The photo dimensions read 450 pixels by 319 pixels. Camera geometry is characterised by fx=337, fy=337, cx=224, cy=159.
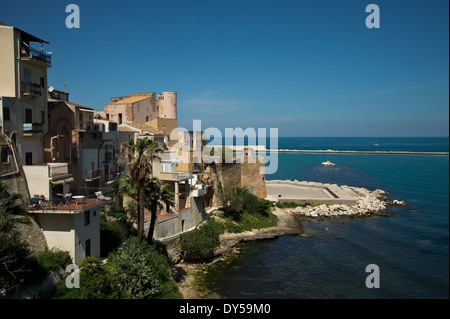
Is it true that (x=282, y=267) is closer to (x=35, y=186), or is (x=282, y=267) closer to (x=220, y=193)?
(x=220, y=193)

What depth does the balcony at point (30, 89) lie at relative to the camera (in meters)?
19.3

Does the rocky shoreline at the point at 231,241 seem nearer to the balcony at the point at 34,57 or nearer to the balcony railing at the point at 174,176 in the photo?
the balcony railing at the point at 174,176

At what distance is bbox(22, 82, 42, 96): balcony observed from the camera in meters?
19.3

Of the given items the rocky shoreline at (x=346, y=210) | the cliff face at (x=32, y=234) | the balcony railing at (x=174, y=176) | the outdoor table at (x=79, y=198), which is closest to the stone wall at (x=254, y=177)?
the rocky shoreline at (x=346, y=210)

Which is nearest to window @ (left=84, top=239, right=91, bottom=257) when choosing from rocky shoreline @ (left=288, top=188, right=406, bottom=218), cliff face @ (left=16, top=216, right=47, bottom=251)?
cliff face @ (left=16, top=216, right=47, bottom=251)

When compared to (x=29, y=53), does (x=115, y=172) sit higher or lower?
lower

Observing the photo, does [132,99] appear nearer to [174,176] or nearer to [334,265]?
[174,176]

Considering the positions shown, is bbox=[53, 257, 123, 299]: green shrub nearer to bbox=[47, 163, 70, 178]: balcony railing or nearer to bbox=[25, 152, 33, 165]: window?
bbox=[47, 163, 70, 178]: balcony railing

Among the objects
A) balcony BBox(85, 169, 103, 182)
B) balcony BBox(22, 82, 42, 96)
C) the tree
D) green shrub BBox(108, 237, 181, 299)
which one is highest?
balcony BBox(22, 82, 42, 96)

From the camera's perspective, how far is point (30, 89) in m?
19.6

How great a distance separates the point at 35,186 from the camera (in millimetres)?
17438

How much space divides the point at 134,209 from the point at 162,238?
2998 millimetres

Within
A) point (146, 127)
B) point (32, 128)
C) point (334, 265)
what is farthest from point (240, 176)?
point (32, 128)
